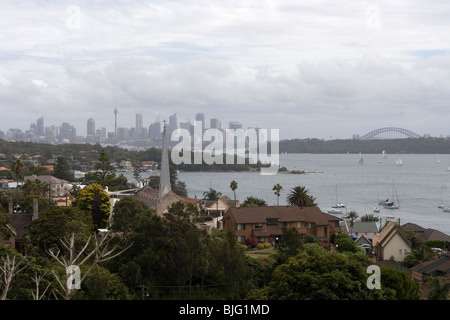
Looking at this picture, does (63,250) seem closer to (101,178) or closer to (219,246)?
(219,246)

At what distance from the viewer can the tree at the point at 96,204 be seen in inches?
1292

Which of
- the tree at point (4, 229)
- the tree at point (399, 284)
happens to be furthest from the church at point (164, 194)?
the tree at point (399, 284)

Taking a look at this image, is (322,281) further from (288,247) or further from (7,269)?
(288,247)

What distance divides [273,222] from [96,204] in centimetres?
1095

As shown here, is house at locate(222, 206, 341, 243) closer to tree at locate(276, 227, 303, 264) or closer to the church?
the church

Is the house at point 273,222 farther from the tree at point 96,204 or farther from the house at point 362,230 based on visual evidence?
the tree at point 96,204

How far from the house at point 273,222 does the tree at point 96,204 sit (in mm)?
7549

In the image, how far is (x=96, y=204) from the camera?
3297 cm

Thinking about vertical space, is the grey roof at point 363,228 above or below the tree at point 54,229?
below

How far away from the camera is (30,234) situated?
24.3 m

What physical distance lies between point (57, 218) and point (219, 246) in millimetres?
7140

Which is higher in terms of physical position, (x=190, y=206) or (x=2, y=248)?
(x=190, y=206)

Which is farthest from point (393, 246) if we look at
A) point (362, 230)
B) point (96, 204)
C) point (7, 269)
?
point (7, 269)

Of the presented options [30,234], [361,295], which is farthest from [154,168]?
[361,295]
